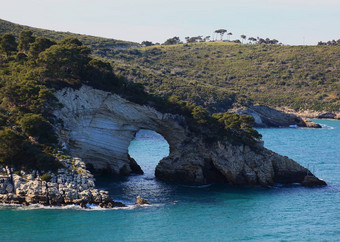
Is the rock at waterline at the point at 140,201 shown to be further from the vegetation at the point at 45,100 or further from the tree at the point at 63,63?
the tree at the point at 63,63

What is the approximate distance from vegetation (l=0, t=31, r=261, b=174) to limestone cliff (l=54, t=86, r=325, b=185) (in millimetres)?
1288

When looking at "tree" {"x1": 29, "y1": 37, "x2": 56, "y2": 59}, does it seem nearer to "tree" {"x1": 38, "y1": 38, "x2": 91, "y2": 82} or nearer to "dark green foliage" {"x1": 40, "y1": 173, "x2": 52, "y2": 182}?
"tree" {"x1": 38, "y1": 38, "x2": 91, "y2": 82}

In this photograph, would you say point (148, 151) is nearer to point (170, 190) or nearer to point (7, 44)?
point (7, 44)

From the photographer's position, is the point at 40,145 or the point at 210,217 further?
the point at 40,145

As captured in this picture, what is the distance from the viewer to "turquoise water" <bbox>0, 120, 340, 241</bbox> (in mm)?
37825

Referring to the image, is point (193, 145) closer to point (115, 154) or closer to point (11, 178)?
point (115, 154)

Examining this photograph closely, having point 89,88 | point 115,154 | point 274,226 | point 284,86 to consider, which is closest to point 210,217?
point 274,226

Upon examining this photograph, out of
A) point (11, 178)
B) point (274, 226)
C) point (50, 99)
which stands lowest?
point (274, 226)

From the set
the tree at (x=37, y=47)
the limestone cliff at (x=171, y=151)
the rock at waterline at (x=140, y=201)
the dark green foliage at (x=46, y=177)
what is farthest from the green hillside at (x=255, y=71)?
the dark green foliage at (x=46, y=177)

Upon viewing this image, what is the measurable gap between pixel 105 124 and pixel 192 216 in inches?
767

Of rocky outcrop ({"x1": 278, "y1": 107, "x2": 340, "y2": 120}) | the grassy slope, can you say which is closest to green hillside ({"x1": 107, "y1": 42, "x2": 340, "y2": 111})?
the grassy slope

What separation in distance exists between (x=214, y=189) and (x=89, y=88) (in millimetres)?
19328

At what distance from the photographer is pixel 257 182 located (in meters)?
57.0

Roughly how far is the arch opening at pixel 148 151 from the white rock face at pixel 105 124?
5.92 meters
